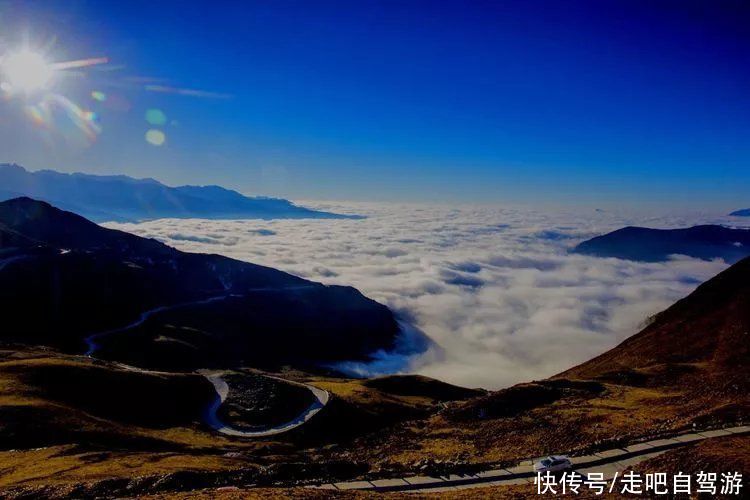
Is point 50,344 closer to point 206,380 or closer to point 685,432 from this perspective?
point 206,380

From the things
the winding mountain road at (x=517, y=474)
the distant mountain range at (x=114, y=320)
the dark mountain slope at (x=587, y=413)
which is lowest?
the distant mountain range at (x=114, y=320)

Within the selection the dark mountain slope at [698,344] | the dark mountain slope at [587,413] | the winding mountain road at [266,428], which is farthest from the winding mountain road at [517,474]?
the winding mountain road at [266,428]

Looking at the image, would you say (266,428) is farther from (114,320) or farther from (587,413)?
(114,320)

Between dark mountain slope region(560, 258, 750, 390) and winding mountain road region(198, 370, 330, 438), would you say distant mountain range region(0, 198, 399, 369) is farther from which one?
dark mountain slope region(560, 258, 750, 390)

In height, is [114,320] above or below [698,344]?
below

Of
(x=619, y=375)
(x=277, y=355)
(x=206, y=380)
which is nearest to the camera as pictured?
(x=619, y=375)

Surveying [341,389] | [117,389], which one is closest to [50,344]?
[117,389]

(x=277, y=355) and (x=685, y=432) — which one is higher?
(x=685, y=432)

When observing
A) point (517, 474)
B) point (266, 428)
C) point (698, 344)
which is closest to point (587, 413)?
point (517, 474)

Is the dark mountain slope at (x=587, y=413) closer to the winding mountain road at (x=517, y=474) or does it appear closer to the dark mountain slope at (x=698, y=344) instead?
the dark mountain slope at (x=698, y=344)

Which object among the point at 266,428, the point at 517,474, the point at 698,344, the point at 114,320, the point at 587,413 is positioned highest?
the point at 517,474

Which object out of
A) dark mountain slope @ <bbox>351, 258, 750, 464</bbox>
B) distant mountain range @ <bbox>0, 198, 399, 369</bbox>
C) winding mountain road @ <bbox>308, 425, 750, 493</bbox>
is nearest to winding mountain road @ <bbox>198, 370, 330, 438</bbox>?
dark mountain slope @ <bbox>351, 258, 750, 464</bbox>
